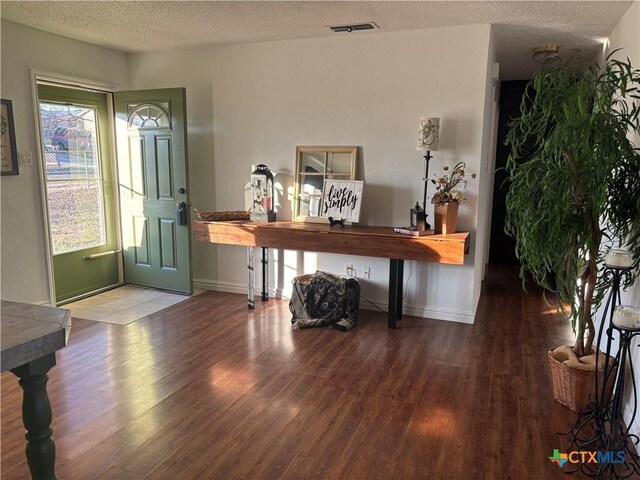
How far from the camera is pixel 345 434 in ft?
7.68

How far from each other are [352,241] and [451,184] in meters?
0.89

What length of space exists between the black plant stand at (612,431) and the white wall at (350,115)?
1646 millimetres

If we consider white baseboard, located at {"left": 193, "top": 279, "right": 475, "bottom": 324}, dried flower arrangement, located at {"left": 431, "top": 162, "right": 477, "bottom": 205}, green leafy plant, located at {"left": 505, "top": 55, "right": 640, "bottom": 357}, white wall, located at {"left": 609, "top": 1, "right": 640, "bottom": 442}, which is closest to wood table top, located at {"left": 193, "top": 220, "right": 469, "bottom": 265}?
dried flower arrangement, located at {"left": 431, "top": 162, "right": 477, "bottom": 205}

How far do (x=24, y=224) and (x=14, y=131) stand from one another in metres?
0.74

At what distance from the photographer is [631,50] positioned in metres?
2.87

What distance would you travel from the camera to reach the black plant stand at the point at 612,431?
2.02 meters

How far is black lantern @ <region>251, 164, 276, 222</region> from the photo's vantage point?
13.8ft

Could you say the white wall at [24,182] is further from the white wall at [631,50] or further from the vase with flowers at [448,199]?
the white wall at [631,50]

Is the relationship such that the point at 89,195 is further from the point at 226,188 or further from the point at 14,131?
the point at 226,188

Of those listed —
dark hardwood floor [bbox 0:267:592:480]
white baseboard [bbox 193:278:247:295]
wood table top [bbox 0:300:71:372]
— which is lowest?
dark hardwood floor [bbox 0:267:592:480]

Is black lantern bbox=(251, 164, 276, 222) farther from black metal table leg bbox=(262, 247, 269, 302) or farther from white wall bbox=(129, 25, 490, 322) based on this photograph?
black metal table leg bbox=(262, 247, 269, 302)

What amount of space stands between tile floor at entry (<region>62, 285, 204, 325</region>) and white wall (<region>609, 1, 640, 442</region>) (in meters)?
3.46

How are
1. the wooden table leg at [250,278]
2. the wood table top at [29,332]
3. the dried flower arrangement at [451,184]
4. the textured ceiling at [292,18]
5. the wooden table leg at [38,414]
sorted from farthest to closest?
the wooden table leg at [250,278], the dried flower arrangement at [451,184], the textured ceiling at [292,18], the wooden table leg at [38,414], the wood table top at [29,332]

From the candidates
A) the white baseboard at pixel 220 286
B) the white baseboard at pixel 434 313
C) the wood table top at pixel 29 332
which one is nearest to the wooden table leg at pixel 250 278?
the white baseboard at pixel 220 286
